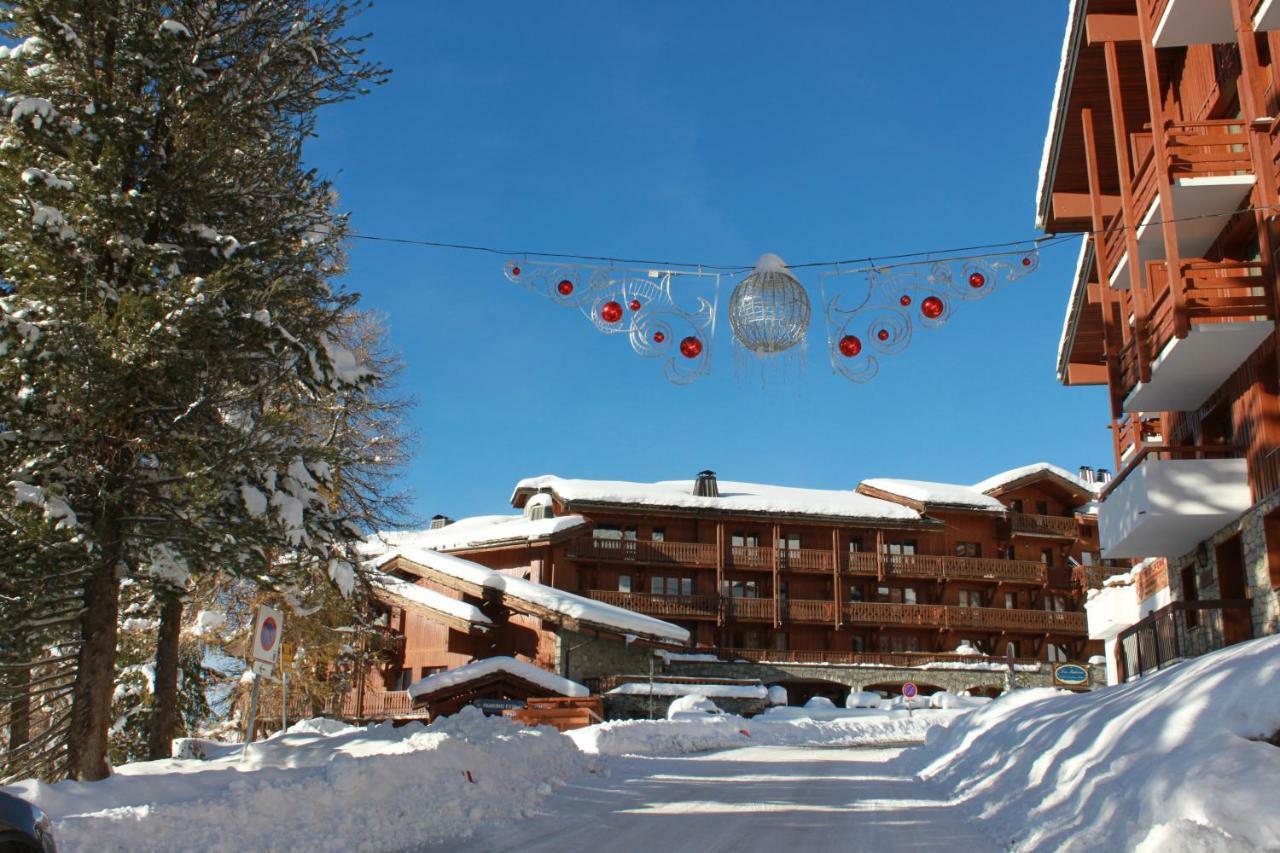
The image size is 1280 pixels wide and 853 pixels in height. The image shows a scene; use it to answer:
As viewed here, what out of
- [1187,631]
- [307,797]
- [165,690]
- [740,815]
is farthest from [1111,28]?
[165,690]

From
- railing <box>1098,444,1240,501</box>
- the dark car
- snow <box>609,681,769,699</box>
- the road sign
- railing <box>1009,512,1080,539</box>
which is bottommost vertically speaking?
snow <box>609,681,769,699</box>

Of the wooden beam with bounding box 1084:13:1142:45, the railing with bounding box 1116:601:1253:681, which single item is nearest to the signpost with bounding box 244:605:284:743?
the railing with bounding box 1116:601:1253:681

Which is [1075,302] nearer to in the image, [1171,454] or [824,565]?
[1171,454]

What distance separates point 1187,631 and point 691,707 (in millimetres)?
16437

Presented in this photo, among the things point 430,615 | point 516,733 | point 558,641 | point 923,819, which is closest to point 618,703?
point 558,641

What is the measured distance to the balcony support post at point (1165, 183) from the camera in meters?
15.3

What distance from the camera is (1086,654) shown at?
5162 cm

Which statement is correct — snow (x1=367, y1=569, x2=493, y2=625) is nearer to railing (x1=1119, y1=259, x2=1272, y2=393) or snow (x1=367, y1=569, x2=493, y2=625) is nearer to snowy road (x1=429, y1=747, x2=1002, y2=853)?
snowy road (x1=429, y1=747, x2=1002, y2=853)

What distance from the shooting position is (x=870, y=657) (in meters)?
46.5

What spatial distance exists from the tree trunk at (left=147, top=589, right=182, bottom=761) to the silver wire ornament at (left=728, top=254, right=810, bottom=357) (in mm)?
8103

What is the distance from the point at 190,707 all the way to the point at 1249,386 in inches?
829

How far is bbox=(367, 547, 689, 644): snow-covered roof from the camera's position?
3459cm

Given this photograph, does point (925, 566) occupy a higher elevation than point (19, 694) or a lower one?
higher

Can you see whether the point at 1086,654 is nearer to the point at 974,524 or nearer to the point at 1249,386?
the point at 974,524
